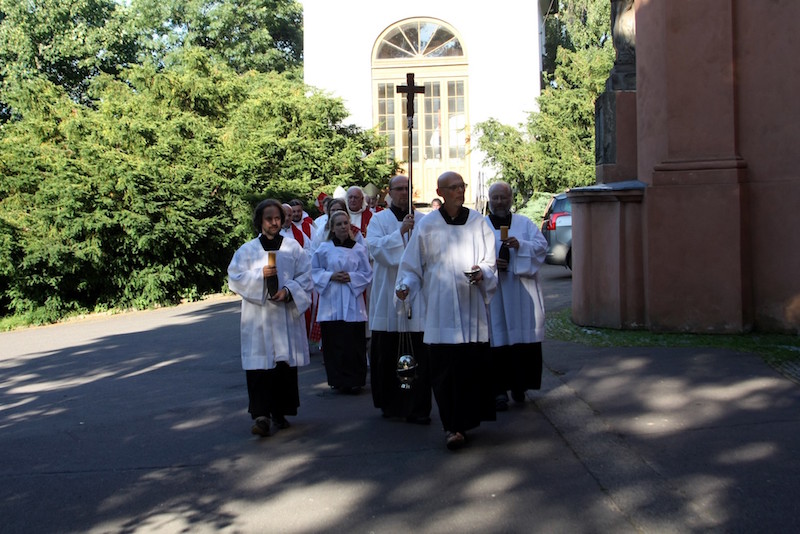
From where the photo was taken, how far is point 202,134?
68.0ft

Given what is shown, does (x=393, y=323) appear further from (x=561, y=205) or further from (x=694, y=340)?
(x=561, y=205)

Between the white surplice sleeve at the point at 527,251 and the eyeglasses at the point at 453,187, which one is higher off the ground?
the eyeglasses at the point at 453,187

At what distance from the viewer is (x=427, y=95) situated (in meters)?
31.0

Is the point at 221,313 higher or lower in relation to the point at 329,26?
lower

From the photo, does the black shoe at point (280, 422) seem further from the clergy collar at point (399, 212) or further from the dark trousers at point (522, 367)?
the clergy collar at point (399, 212)

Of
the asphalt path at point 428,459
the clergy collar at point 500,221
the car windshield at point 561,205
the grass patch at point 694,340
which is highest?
the car windshield at point 561,205

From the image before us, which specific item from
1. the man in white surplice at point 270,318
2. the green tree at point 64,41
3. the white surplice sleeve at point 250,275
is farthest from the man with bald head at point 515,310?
the green tree at point 64,41

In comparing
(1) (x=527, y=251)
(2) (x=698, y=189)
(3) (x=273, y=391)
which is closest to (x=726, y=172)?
(2) (x=698, y=189)

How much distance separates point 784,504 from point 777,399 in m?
2.44

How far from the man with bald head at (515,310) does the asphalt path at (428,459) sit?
0.85 feet

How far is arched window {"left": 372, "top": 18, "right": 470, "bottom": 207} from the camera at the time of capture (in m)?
30.6

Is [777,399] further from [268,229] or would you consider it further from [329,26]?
[329,26]

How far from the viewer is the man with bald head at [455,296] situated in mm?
6492

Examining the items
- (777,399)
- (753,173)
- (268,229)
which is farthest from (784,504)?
(753,173)
